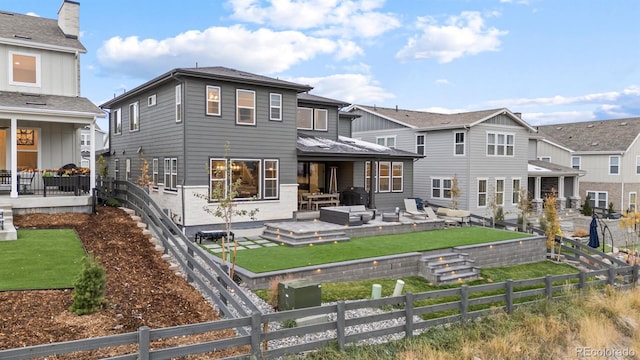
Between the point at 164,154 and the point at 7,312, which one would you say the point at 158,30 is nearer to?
the point at 164,154

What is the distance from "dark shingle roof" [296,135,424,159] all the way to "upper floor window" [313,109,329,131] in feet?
2.24

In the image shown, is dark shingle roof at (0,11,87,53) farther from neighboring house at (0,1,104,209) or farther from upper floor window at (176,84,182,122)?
upper floor window at (176,84,182,122)

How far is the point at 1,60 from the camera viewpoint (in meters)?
14.5

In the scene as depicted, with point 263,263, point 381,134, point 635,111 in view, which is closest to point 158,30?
point 381,134

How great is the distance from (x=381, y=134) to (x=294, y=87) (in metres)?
11.5

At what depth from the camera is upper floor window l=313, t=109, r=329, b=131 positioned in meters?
21.3

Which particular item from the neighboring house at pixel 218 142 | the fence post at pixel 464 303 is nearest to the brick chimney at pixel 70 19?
the neighboring house at pixel 218 142

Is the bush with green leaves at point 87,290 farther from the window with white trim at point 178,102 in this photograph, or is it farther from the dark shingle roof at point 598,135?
the dark shingle roof at point 598,135

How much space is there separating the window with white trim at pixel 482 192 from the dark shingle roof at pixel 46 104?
65.0 ft

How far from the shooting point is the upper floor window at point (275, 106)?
17.1 metres

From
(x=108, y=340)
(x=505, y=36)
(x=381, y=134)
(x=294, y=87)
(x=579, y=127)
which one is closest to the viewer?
(x=108, y=340)

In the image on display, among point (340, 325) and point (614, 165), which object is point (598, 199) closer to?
point (614, 165)

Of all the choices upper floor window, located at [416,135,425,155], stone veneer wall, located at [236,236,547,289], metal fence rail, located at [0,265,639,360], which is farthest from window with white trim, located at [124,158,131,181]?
upper floor window, located at [416,135,425,155]

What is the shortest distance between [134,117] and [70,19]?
16.4 feet
